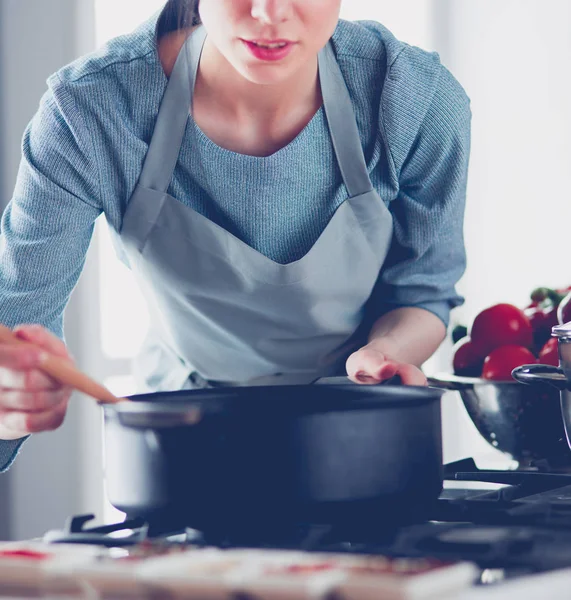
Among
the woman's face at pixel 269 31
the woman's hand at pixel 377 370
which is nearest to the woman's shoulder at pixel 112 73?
the woman's face at pixel 269 31

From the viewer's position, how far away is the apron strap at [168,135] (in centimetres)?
124

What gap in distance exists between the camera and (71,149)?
3.97 feet

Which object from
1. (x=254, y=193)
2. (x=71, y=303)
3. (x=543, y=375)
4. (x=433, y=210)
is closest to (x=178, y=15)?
(x=254, y=193)

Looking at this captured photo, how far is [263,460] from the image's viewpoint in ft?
2.35

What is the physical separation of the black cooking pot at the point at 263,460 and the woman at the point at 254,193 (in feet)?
1.49

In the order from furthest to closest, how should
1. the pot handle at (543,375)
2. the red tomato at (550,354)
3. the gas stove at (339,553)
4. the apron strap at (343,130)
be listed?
the apron strap at (343,130) → the red tomato at (550,354) → the pot handle at (543,375) → the gas stove at (339,553)

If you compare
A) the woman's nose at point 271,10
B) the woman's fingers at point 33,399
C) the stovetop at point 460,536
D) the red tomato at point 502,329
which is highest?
the woman's nose at point 271,10

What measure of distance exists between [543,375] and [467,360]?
1.06 feet

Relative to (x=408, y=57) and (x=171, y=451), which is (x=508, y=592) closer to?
(x=171, y=451)

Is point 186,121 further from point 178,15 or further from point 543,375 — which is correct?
point 543,375

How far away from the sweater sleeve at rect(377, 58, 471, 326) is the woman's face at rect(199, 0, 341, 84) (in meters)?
0.21

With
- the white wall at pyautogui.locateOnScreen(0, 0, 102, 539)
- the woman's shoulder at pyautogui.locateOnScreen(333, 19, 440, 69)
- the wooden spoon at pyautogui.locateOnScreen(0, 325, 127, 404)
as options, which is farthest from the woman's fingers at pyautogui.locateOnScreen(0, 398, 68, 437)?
the white wall at pyautogui.locateOnScreen(0, 0, 102, 539)

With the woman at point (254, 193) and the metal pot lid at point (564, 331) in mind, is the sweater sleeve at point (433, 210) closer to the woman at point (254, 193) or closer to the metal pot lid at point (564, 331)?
the woman at point (254, 193)

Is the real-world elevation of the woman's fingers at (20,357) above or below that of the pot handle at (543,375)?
above
